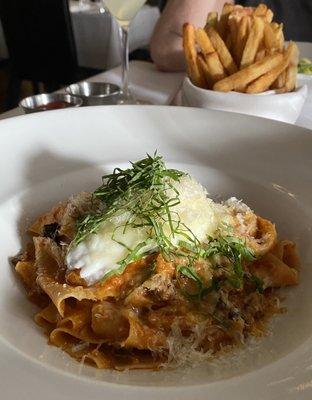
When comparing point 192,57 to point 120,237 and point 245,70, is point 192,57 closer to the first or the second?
point 245,70

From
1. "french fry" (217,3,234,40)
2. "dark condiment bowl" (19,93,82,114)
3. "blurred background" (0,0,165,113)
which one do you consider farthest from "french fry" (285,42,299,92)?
"blurred background" (0,0,165,113)

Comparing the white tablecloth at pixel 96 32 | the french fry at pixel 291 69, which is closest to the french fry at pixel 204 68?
the french fry at pixel 291 69

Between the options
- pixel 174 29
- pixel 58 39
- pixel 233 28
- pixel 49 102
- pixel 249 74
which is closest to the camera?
pixel 249 74

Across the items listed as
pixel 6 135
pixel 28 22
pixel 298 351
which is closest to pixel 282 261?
pixel 298 351

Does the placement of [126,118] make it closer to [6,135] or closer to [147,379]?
[6,135]

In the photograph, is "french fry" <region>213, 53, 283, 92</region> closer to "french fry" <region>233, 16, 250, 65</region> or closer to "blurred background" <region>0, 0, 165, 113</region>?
"french fry" <region>233, 16, 250, 65</region>

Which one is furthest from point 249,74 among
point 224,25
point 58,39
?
point 58,39
